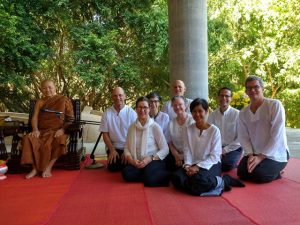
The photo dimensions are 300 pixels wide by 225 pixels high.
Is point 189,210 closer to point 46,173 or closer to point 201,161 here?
point 201,161

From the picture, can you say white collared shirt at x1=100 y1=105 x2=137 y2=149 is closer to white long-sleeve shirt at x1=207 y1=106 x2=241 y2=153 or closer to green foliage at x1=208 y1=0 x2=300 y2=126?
white long-sleeve shirt at x1=207 y1=106 x2=241 y2=153

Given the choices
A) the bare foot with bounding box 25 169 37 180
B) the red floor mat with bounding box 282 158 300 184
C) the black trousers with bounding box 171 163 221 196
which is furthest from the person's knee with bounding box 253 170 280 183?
the bare foot with bounding box 25 169 37 180

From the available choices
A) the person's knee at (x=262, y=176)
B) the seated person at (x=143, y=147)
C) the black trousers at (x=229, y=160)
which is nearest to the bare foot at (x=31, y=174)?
the seated person at (x=143, y=147)

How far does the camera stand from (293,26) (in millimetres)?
9578

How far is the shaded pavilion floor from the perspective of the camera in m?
2.46

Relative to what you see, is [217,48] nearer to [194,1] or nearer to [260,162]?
[194,1]

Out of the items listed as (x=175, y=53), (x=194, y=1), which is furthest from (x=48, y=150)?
(x=194, y=1)

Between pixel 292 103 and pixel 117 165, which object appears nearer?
pixel 117 165

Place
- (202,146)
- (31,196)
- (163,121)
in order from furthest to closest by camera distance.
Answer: (163,121) → (202,146) → (31,196)

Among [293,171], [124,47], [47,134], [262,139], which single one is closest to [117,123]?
[47,134]

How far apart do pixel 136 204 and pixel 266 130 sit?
159 centimetres

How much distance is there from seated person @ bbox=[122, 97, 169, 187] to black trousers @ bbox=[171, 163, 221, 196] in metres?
0.31

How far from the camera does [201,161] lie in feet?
10.6

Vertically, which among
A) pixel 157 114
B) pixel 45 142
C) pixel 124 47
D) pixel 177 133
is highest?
pixel 124 47
